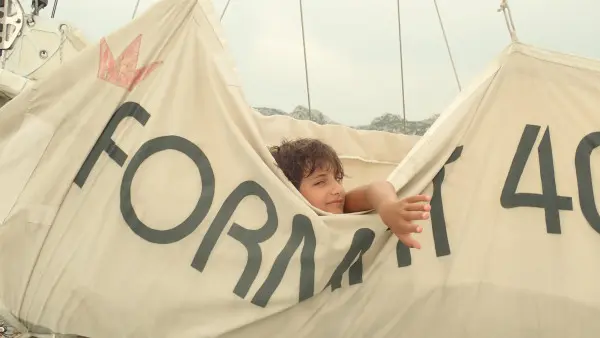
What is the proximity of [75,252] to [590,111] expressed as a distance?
669mm

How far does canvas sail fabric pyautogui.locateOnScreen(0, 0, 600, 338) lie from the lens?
0.68 metres

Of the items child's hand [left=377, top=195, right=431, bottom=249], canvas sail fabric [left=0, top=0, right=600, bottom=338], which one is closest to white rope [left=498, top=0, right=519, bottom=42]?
canvas sail fabric [left=0, top=0, right=600, bottom=338]

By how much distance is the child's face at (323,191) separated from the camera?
0.88 meters

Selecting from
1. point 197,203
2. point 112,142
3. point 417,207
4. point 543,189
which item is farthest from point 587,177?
point 112,142

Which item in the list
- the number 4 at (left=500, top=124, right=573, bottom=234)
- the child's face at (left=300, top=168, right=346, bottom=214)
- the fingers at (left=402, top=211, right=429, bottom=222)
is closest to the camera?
the fingers at (left=402, top=211, right=429, bottom=222)

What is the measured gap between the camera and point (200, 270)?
2.25ft

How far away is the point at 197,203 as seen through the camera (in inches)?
27.7

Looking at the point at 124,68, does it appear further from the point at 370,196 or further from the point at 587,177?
the point at 587,177

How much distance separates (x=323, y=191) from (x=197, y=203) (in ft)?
0.84

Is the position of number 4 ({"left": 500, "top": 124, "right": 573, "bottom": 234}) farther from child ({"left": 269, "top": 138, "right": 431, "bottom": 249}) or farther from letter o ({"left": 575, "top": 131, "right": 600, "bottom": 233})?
child ({"left": 269, "top": 138, "right": 431, "bottom": 249})

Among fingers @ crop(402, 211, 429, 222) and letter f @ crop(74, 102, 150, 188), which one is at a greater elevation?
letter f @ crop(74, 102, 150, 188)

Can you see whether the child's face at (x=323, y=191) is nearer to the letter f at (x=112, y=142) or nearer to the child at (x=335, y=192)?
the child at (x=335, y=192)

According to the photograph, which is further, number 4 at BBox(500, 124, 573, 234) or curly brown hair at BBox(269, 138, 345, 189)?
curly brown hair at BBox(269, 138, 345, 189)

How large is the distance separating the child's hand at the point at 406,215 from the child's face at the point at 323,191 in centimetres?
20
